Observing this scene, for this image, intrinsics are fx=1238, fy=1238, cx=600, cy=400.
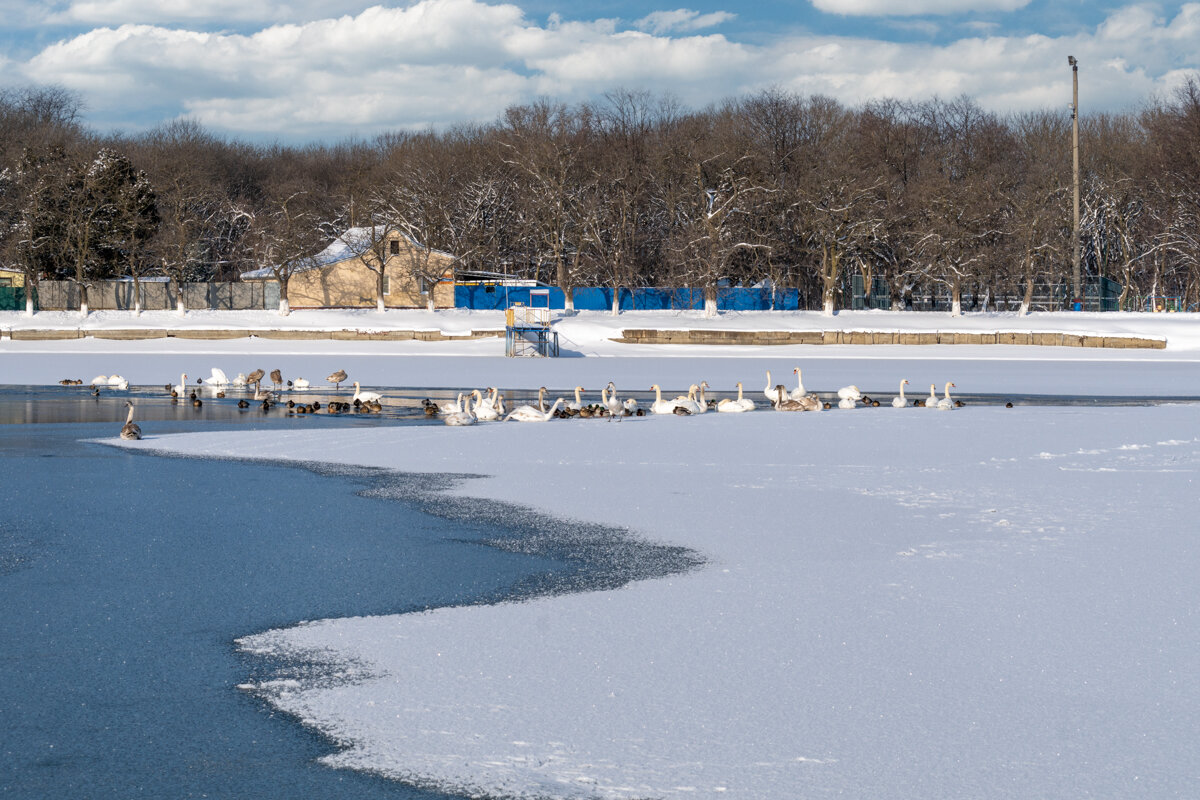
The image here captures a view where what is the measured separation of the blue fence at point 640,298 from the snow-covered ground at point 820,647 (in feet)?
186

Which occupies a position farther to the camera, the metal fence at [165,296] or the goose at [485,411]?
the metal fence at [165,296]

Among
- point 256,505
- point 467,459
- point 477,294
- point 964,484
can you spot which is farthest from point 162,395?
point 477,294

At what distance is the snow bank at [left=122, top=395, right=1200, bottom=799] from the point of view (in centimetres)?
507

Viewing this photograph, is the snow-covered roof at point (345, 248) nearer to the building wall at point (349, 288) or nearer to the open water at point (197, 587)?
the building wall at point (349, 288)

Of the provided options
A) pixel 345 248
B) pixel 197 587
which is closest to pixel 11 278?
pixel 345 248

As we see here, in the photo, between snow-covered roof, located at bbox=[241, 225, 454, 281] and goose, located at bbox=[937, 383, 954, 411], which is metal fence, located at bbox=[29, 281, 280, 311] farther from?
goose, located at bbox=[937, 383, 954, 411]

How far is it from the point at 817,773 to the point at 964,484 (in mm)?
8165

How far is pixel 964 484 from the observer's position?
12.6 m

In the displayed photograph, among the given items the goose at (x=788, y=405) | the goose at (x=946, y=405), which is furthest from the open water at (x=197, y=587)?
the goose at (x=946, y=405)

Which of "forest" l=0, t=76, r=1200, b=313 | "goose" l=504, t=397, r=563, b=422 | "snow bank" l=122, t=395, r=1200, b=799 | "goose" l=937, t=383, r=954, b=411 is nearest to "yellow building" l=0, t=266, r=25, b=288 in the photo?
"forest" l=0, t=76, r=1200, b=313

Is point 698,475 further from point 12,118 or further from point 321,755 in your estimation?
point 12,118

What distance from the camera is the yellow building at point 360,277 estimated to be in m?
73.0

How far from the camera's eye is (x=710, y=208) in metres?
65.6

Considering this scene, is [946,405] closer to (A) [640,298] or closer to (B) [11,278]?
(A) [640,298]
